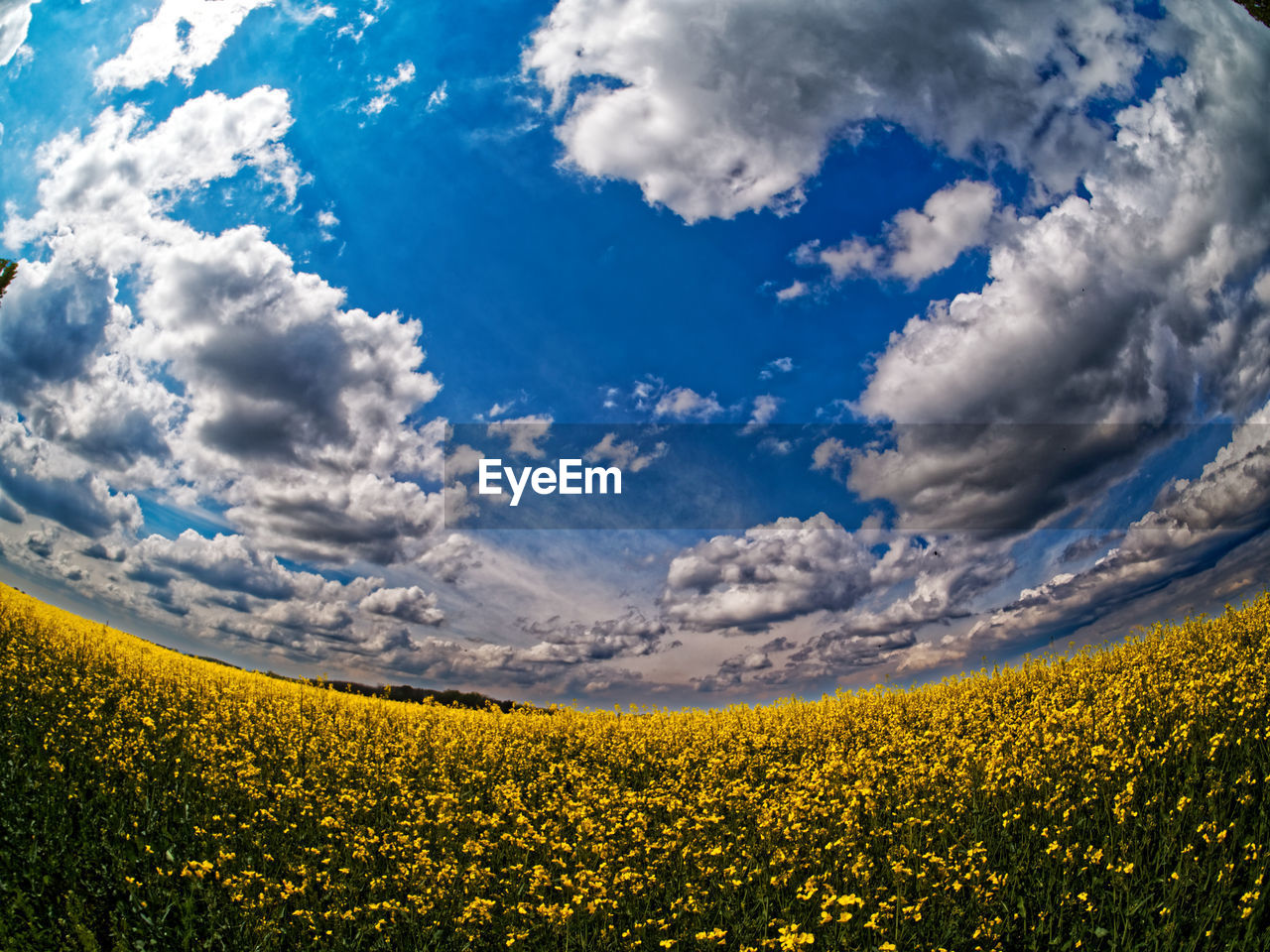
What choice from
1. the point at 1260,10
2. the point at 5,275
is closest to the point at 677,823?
the point at 5,275

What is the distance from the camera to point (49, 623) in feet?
57.4

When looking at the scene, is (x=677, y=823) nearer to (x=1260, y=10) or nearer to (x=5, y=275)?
(x=5, y=275)

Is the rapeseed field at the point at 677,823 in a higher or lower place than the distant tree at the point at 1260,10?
lower

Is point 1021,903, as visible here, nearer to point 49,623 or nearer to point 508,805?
point 508,805

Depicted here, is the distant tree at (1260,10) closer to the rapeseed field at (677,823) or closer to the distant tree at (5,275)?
A: the rapeseed field at (677,823)

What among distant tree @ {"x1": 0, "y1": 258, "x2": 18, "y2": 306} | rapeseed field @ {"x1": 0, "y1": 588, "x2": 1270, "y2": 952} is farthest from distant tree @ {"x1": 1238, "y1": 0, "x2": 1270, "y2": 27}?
distant tree @ {"x1": 0, "y1": 258, "x2": 18, "y2": 306}

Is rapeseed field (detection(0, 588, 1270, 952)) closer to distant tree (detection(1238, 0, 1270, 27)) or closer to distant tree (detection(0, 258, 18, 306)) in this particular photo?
distant tree (detection(0, 258, 18, 306))

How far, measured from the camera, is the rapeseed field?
6.10 metres

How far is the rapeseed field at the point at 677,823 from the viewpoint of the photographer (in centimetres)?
610

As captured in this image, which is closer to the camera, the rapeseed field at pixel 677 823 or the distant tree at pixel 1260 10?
the rapeseed field at pixel 677 823

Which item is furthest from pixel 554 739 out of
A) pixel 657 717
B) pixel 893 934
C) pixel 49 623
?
pixel 49 623

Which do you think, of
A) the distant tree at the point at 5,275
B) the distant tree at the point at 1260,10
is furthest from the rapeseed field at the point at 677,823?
the distant tree at the point at 1260,10

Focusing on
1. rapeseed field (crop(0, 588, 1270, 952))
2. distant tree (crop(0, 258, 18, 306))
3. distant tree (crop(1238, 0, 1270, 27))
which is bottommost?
rapeseed field (crop(0, 588, 1270, 952))

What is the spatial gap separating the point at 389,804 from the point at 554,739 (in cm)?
408
